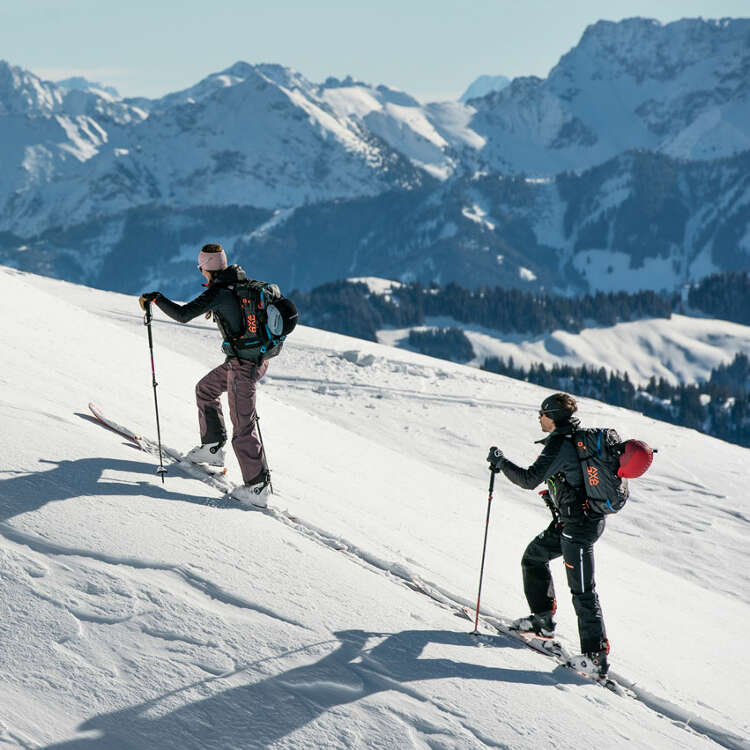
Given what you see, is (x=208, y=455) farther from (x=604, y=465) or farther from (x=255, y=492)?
(x=604, y=465)

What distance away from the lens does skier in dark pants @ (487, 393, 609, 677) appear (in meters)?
7.31

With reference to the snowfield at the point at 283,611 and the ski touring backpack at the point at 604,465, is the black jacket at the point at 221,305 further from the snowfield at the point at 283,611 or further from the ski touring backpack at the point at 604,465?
the ski touring backpack at the point at 604,465

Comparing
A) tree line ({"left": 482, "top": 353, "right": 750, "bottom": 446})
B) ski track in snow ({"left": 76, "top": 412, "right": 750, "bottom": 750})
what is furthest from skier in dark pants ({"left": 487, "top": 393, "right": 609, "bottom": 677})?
tree line ({"left": 482, "top": 353, "right": 750, "bottom": 446})

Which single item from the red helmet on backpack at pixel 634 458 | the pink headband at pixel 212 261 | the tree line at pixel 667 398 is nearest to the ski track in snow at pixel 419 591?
the red helmet on backpack at pixel 634 458

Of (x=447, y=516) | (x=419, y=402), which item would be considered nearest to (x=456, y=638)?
(x=447, y=516)

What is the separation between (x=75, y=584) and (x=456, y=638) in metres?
3.37

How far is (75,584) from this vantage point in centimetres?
629

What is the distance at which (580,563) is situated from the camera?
7.47 metres

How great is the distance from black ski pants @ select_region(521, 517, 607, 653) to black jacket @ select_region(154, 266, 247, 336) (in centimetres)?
406

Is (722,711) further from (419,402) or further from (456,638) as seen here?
(419,402)

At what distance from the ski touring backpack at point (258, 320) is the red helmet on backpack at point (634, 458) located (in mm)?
3886

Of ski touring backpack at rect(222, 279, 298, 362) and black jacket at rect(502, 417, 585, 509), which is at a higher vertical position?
ski touring backpack at rect(222, 279, 298, 362)

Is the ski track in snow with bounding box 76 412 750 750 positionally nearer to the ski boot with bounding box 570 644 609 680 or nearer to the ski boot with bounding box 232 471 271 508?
the ski boot with bounding box 232 471 271 508

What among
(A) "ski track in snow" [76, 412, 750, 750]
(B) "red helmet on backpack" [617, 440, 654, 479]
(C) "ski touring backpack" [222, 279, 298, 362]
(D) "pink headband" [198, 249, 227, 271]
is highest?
(D) "pink headband" [198, 249, 227, 271]
